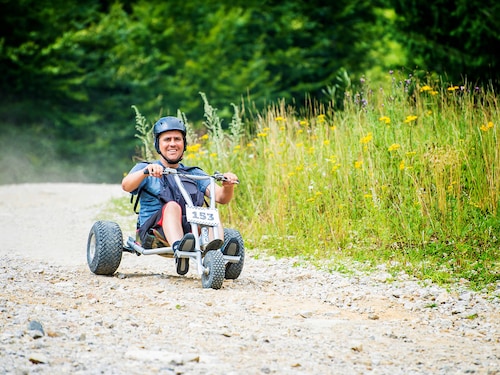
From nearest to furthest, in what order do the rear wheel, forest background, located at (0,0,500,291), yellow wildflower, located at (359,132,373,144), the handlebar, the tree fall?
the handlebar < the rear wheel < forest background, located at (0,0,500,291) < yellow wildflower, located at (359,132,373,144) < the tree

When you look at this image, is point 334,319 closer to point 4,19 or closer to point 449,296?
point 449,296

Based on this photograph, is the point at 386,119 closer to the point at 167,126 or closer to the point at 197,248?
the point at 167,126

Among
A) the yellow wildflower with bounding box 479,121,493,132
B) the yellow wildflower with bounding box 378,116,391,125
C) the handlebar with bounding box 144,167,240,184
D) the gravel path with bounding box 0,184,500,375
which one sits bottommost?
the gravel path with bounding box 0,184,500,375

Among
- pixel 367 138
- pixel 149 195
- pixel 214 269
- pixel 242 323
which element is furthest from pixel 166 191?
pixel 367 138

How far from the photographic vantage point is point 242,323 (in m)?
4.68

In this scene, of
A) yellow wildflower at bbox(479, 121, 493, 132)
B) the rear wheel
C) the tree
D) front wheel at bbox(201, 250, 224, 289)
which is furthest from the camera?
the tree

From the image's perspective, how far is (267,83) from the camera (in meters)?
25.4

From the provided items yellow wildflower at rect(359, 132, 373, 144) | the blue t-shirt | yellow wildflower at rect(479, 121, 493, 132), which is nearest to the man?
the blue t-shirt

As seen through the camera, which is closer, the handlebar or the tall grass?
the handlebar

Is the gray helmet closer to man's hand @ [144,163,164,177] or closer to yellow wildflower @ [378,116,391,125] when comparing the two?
man's hand @ [144,163,164,177]

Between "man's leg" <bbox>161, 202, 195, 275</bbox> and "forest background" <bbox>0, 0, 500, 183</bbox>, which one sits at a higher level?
"forest background" <bbox>0, 0, 500, 183</bbox>

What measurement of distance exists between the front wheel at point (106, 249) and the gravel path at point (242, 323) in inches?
4.5

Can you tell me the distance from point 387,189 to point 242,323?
10.5 ft

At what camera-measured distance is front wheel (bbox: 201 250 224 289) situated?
219 inches
